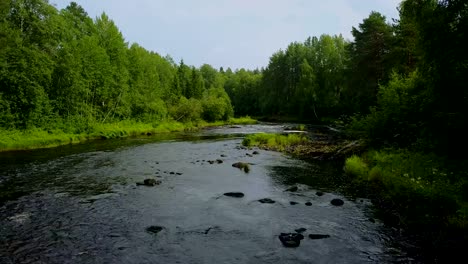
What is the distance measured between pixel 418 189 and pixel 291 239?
21.3ft

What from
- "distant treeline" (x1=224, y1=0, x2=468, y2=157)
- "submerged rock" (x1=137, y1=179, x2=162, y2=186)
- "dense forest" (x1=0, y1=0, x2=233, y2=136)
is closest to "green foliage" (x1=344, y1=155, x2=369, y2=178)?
"distant treeline" (x1=224, y1=0, x2=468, y2=157)

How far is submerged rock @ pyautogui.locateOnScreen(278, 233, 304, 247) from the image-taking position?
12.7 m

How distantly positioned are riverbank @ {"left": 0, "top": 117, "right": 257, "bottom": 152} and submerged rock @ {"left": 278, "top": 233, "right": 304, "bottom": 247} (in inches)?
1268

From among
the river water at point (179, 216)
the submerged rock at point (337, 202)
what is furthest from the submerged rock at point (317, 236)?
the submerged rock at point (337, 202)

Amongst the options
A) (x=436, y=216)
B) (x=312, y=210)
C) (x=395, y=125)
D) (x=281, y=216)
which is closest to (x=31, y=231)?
(x=281, y=216)

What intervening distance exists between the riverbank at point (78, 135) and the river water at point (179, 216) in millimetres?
9594

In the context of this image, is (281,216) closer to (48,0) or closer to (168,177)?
(168,177)

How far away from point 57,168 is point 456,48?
25056 millimetres

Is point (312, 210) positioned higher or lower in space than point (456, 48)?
lower

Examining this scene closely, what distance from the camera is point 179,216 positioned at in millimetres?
16031

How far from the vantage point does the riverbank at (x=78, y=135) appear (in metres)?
36.7

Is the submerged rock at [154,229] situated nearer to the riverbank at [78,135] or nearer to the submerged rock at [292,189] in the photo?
the submerged rock at [292,189]

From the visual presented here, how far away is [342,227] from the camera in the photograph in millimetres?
14523

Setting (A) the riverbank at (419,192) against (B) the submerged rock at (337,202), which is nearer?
(A) the riverbank at (419,192)
